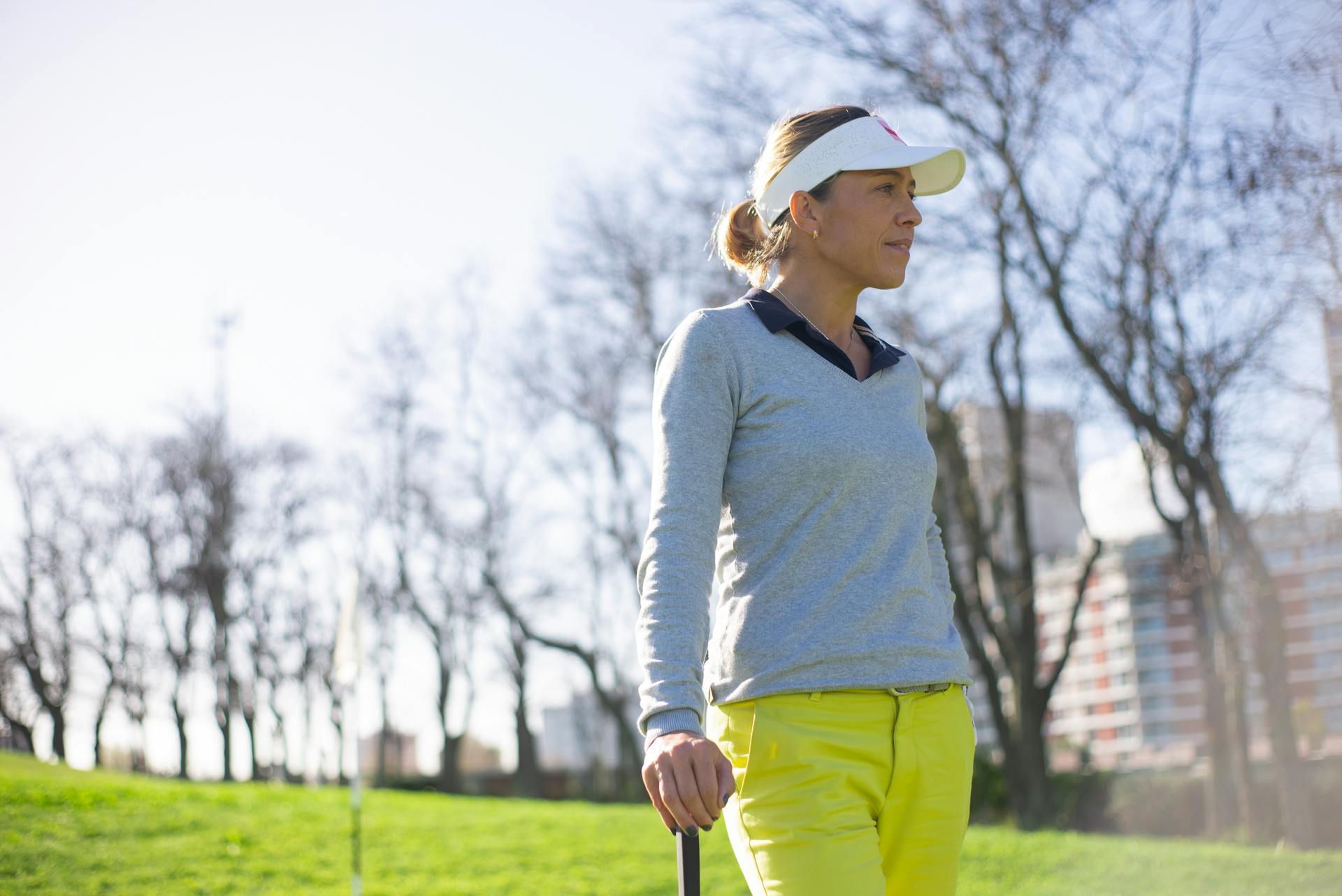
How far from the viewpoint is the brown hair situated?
7.18 ft

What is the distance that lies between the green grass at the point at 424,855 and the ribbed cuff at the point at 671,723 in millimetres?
7912

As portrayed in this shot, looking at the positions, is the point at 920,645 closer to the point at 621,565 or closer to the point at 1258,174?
the point at 1258,174

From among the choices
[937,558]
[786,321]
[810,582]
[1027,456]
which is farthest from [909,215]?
[1027,456]

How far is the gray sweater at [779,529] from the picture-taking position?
1.86 metres

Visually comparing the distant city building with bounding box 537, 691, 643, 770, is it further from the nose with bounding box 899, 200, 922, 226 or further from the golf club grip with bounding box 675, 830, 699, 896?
the golf club grip with bounding box 675, 830, 699, 896

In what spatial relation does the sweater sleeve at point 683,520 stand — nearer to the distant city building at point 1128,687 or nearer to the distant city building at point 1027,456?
the distant city building at point 1027,456

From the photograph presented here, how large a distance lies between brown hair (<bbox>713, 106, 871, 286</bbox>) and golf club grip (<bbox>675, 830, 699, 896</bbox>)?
104 cm

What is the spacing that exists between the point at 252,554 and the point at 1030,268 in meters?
24.7

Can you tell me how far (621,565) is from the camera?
27.5m

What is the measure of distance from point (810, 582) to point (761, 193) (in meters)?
0.75

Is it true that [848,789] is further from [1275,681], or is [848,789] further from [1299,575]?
[1299,575]

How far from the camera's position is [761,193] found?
2.26 m

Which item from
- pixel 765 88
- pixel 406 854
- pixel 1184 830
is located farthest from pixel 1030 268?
pixel 1184 830

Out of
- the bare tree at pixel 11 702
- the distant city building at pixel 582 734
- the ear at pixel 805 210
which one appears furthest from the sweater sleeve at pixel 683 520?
the bare tree at pixel 11 702
